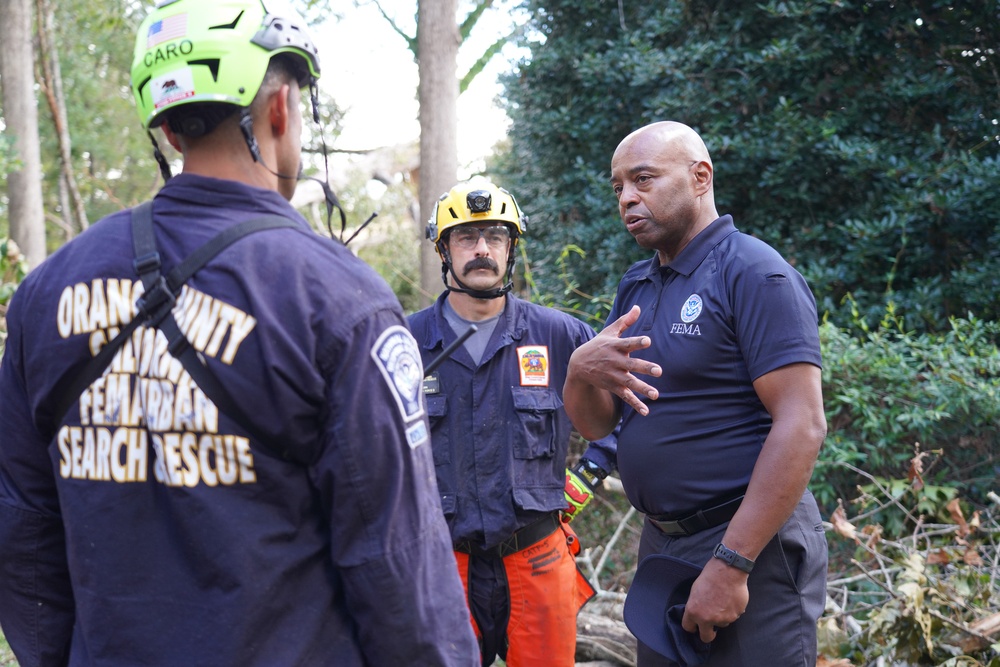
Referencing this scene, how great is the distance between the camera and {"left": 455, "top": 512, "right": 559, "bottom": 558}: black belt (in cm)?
395

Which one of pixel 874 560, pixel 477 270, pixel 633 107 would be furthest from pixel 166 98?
pixel 633 107

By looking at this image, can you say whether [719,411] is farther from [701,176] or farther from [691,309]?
[701,176]

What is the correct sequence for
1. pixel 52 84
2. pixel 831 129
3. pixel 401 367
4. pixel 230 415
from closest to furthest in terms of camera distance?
pixel 230 415 < pixel 401 367 < pixel 831 129 < pixel 52 84

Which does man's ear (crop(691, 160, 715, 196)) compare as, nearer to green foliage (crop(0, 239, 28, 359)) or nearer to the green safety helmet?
the green safety helmet

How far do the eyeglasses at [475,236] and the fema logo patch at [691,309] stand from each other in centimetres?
174

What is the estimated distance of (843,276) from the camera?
21.8ft

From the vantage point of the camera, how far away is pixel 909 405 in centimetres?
548

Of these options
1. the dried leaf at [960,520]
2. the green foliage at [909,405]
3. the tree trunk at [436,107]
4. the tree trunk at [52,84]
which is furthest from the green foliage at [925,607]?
the tree trunk at [52,84]

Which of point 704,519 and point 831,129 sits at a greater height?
point 831,129

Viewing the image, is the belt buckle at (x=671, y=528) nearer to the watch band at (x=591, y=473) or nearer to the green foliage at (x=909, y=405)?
the watch band at (x=591, y=473)

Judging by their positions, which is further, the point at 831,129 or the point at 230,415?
the point at 831,129

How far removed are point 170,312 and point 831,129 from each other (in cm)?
613

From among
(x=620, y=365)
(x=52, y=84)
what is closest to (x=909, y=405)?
(x=620, y=365)

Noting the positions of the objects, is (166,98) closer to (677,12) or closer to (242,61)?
(242,61)
